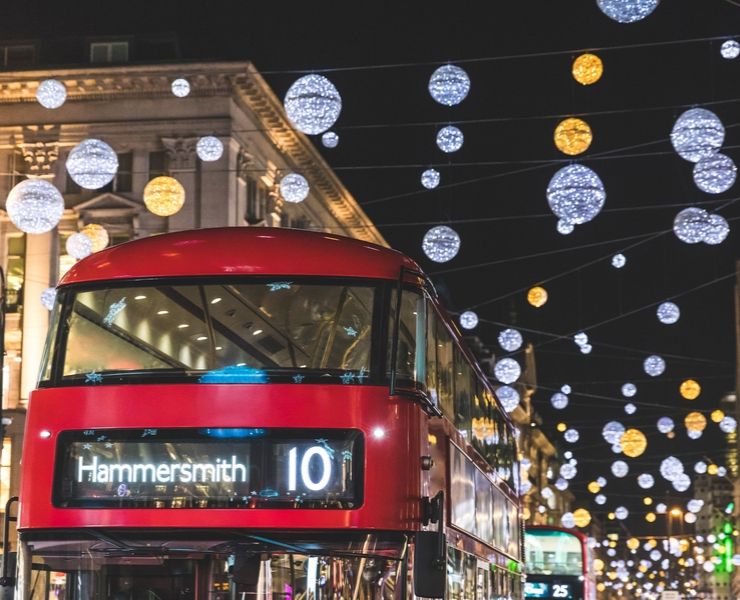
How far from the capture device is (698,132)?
16219 millimetres

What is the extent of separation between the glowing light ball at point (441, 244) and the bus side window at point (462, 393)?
28.3 ft

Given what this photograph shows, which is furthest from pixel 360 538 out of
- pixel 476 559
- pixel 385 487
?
pixel 476 559

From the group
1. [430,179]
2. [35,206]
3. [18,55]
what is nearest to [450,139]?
[430,179]

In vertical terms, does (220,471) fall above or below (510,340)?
below

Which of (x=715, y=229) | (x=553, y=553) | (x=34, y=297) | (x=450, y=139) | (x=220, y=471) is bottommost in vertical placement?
(x=220, y=471)

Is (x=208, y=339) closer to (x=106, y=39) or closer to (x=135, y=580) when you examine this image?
(x=135, y=580)

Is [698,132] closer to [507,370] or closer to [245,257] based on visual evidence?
[245,257]

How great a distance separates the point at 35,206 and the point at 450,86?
244 inches

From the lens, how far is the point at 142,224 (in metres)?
40.3

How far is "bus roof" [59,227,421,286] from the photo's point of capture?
30.6 ft

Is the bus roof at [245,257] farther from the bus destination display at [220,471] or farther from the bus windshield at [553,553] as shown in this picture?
the bus windshield at [553,553]

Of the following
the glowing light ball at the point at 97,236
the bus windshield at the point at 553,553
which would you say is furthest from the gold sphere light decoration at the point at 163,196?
the bus windshield at the point at 553,553

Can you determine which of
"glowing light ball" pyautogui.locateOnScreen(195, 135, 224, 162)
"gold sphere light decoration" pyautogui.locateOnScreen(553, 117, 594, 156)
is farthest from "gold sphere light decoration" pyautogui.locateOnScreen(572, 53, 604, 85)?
"glowing light ball" pyautogui.locateOnScreen(195, 135, 224, 162)

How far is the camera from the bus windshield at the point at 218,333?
28.9 feet
